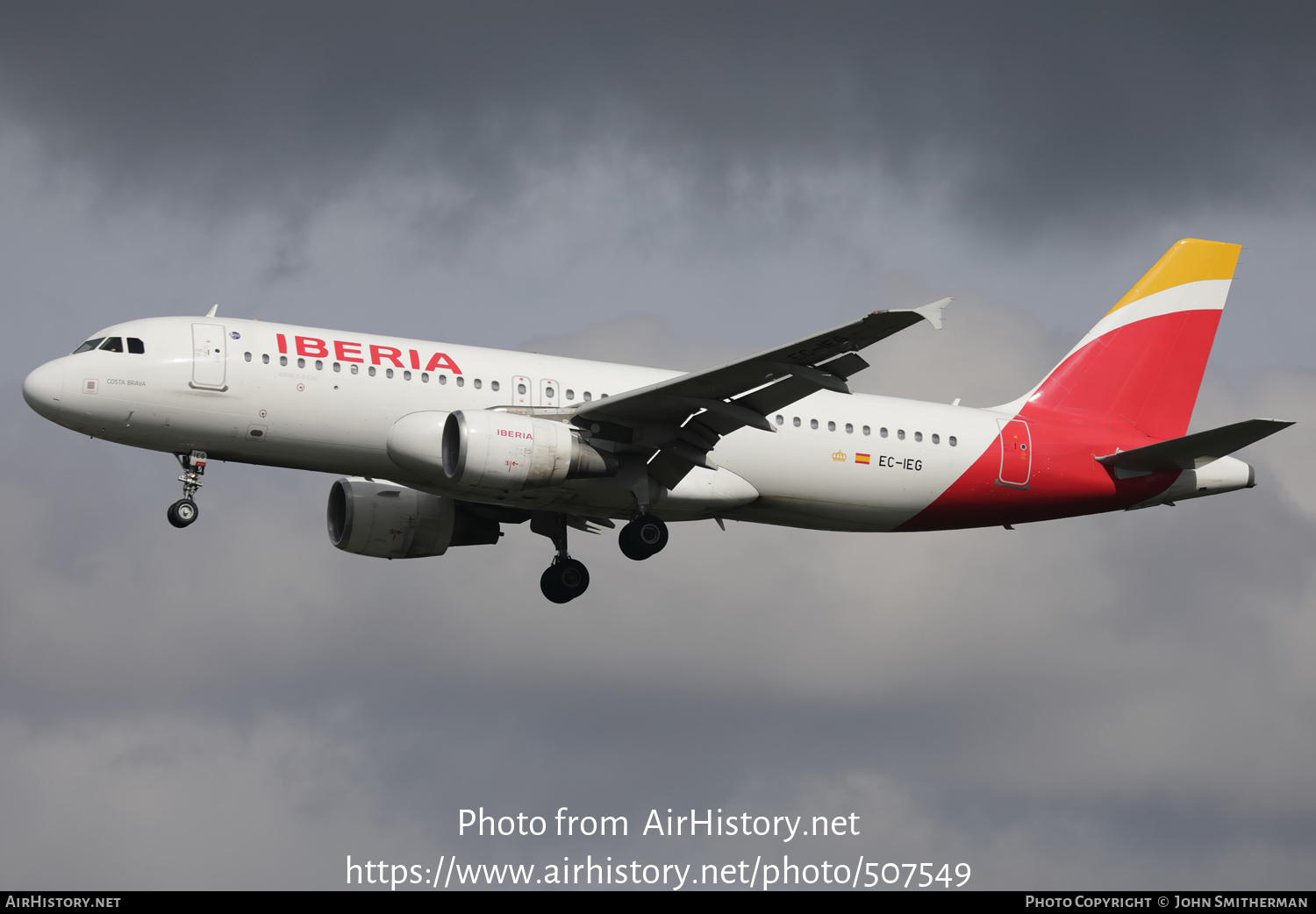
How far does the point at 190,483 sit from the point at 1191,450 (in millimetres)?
22058

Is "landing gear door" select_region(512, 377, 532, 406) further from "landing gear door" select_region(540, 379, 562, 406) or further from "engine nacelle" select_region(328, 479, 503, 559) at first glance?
"engine nacelle" select_region(328, 479, 503, 559)

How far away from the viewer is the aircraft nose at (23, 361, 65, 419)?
102 ft

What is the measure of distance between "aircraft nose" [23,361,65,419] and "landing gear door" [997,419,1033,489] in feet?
67.2

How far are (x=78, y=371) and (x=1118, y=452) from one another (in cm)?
2328

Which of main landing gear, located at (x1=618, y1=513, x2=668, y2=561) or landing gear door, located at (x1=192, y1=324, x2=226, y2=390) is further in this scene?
main landing gear, located at (x1=618, y1=513, x2=668, y2=561)

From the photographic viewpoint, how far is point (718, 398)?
3178 cm

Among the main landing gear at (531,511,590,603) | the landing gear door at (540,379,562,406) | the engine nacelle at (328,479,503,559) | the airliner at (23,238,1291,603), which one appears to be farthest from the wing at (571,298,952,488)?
the engine nacelle at (328,479,503,559)

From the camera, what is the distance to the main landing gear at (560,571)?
3803 cm

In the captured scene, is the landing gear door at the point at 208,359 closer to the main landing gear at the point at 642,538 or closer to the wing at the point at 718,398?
the wing at the point at 718,398

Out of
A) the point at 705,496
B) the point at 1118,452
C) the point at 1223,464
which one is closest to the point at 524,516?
the point at 705,496

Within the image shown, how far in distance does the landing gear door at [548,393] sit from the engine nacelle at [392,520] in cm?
577

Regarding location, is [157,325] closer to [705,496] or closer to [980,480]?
[705,496]

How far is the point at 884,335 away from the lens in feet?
93.9

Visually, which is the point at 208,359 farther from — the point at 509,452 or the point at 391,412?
the point at 509,452
